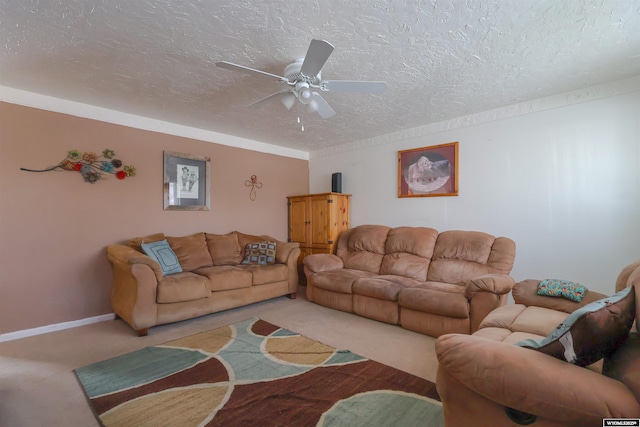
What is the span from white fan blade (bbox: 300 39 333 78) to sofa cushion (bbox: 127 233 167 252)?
2.75m

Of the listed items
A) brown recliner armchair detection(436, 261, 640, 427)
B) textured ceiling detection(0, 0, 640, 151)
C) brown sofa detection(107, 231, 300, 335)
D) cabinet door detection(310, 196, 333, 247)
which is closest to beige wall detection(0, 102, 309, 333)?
brown sofa detection(107, 231, 300, 335)

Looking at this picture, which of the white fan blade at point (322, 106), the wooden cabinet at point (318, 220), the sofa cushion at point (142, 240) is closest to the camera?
the white fan blade at point (322, 106)

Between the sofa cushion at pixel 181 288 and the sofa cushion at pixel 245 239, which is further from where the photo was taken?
the sofa cushion at pixel 245 239

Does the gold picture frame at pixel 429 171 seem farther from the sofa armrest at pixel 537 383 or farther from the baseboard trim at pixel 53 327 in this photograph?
the baseboard trim at pixel 53 327

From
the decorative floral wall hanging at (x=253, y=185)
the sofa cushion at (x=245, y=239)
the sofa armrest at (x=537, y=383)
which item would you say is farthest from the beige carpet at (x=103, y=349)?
the decorative floral wall hanging at (x=253, y=185)

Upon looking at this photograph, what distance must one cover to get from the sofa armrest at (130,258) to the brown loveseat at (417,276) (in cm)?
184

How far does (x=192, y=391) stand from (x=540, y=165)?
3.94 m

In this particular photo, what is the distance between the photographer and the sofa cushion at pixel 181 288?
9.76 ft

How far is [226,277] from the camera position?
3475 millimetres

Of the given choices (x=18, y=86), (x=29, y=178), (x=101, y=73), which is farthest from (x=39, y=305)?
(x=101, y=73)

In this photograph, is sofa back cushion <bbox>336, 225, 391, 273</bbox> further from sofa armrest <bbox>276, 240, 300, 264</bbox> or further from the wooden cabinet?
sofa armrest <bbox>276, 240, 300, 264</bbox>

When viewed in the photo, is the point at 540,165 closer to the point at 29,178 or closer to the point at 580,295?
the point at 580,295

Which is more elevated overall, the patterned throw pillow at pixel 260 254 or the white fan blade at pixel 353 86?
the white fan blade at pixel 353 86

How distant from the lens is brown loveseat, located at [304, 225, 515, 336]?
2660 millimetres
